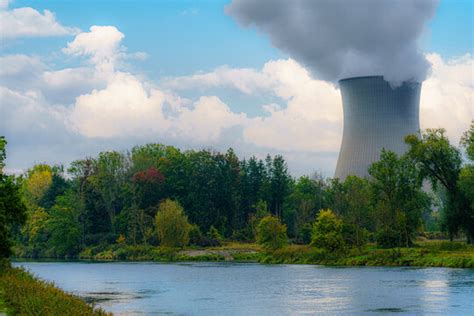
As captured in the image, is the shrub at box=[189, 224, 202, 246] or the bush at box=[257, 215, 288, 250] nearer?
the bush at box=[257, 215, 288, 250]

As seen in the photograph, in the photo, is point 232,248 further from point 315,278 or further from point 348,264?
point 315,278

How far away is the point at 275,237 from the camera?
224ft

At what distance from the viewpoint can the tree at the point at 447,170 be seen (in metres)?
60.7

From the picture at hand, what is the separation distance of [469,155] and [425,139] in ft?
15.3

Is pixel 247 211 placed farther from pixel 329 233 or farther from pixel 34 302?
pixel 34 302

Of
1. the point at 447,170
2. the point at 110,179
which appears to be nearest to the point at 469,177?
the point at 447,170

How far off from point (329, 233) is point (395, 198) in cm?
728

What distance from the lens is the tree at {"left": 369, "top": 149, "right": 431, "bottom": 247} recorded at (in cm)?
6156

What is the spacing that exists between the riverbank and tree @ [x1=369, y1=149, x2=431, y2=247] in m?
1.60

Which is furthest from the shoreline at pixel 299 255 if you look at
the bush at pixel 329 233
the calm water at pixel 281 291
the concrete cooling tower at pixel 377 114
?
the concrete cooling tower at pixel 377 114

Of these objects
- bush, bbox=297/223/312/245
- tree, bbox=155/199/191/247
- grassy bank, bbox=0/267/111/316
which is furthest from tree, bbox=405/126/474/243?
grassy bank, bbox=0/267/111/316

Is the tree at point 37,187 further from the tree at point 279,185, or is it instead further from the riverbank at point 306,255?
the tree at point 279,185

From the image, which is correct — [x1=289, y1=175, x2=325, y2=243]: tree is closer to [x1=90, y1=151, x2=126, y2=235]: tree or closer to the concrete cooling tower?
the concrete cooling tower

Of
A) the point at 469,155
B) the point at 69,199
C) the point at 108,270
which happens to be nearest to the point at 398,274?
A: the point at 469,155
